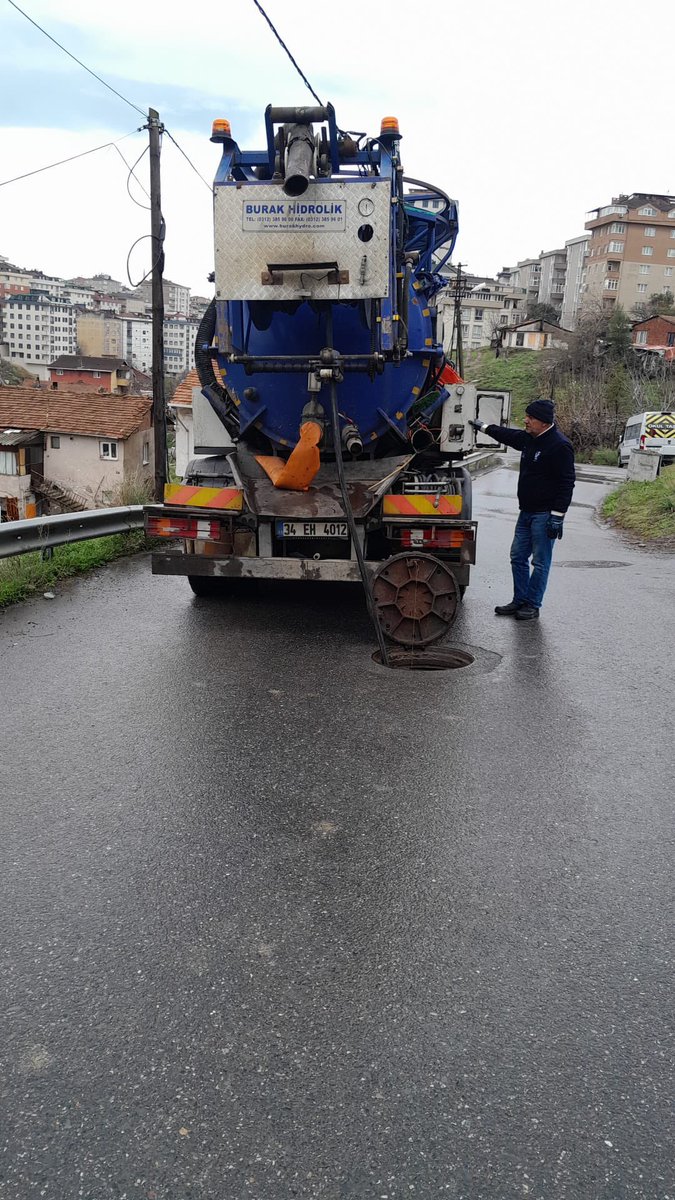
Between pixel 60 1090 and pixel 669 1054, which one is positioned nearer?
pixel 60 1090

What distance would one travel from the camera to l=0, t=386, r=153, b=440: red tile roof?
43.1 metres

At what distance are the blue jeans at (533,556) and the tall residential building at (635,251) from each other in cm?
9844

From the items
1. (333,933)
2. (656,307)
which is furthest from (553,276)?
(333,933)

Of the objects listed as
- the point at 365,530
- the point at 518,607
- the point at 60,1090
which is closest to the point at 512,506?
the point at 518,607

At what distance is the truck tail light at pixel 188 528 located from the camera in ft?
21.9

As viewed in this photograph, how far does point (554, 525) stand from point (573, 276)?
11589 centimetres

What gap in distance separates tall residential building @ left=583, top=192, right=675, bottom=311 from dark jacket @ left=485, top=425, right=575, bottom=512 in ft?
322

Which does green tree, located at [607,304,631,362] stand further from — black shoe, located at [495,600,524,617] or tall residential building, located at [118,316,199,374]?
tall residential building, located at [118,316,199,374]

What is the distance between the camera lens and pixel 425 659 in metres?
6.15

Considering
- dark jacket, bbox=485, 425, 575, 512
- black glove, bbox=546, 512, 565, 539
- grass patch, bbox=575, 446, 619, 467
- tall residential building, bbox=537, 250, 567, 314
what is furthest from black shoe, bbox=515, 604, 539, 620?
tall residential building, bbox=537, 250, 567, 314

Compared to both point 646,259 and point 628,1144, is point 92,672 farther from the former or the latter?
point 646,259

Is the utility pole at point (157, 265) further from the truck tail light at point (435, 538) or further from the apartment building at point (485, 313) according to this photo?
the apartment building at point (485, 313)

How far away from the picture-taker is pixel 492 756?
4461 millimetres

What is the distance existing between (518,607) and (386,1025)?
17.6ft
